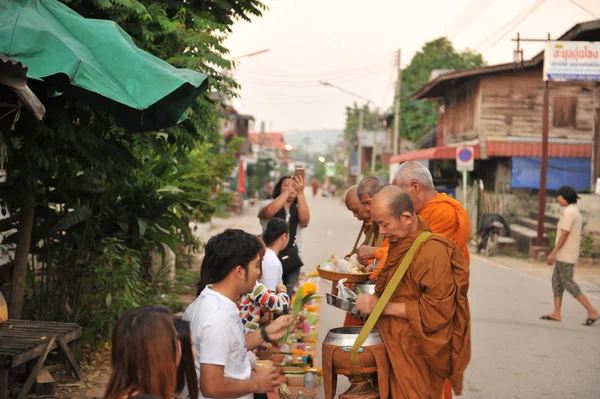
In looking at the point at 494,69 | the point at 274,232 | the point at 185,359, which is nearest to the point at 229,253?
the point at 185,359

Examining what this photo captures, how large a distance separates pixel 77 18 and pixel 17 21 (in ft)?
1.65

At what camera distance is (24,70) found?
428cm

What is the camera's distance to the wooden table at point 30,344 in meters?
5.33

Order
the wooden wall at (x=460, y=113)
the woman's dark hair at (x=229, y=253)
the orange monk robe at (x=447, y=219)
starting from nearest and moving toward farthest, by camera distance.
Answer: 1. the woman's dark hair at (x=229, y=253)
2. the orange monk robe at (x=447, y=219)
3. the wooden wall at (x=460, y=113)

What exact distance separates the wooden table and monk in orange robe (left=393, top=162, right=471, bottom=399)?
115 inches

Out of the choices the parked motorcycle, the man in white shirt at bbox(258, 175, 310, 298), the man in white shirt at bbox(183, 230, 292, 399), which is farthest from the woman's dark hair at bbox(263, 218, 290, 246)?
the parked motorcycle

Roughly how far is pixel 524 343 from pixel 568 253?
1861mm

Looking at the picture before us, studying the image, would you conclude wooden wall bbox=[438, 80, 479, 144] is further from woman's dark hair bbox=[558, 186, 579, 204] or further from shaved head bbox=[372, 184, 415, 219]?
shaved head bbox=[372, 184, 415, 219]

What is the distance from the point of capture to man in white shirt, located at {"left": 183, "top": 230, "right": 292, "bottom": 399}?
3.50 m

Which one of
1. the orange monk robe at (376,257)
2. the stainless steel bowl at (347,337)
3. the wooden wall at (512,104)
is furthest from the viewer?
the wooden wall at (512,104)

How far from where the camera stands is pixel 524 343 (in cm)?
943

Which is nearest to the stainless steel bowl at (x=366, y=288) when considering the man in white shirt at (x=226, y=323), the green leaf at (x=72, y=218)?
the man in white shirt at (x=226, y=323)

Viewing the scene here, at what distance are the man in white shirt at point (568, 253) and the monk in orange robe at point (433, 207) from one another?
18.8 ft

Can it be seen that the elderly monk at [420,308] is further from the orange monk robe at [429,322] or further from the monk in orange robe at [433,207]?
the monk in orange robe at [433,207]
